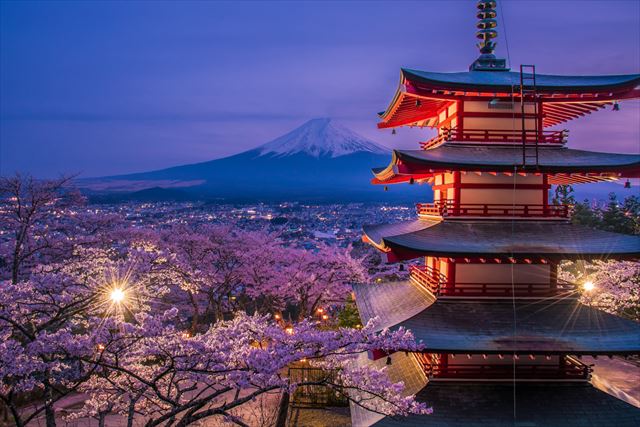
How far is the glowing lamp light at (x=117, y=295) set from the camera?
10.0m

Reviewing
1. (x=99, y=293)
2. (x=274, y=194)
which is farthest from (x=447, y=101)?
(x=274, y=194)

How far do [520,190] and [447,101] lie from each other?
2.90m

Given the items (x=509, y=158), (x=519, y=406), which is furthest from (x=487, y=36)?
(x=519, y=406)

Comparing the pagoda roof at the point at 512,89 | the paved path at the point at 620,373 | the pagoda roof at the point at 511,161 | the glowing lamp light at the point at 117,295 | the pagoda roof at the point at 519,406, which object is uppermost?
the pagoda roof at the point at 512,89

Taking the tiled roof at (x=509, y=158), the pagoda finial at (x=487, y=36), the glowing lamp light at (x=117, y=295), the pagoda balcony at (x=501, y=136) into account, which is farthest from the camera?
the pagoda finial at (x=487, y=36)

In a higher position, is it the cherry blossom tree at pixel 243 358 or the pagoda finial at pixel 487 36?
the pagoda finial at pixel 487 36

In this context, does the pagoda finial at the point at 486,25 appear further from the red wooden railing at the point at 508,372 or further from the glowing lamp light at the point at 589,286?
the glowing lamp light at the point at 589,286

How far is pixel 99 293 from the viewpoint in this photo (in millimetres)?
9227

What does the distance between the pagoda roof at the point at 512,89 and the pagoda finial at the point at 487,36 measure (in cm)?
40

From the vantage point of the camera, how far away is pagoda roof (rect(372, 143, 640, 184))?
1022cm

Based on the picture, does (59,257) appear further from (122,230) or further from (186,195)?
(186,195)

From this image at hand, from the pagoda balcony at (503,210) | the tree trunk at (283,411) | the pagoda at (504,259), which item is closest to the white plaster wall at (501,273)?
the pagoda at (504,259)

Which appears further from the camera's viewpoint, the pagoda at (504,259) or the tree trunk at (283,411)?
the tree trunk at (283,411)

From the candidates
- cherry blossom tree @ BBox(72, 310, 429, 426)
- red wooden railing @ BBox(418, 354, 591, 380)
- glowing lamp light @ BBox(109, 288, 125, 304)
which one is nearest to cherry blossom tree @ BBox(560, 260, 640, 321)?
red wooden railing @ BBox(418, 354, 591, 380)
